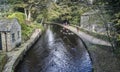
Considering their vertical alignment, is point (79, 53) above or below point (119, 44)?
below

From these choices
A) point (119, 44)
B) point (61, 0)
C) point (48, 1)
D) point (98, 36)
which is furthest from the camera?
point (61, 0)

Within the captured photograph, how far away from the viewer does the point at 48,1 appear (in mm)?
55594

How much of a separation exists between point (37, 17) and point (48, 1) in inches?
346

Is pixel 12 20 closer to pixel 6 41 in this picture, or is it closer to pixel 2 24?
pixel 2 24

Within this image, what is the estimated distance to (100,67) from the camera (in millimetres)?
17062

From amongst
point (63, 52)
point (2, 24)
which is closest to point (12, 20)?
point (2, 24)

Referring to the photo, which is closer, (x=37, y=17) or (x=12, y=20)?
(x=12, y=20)

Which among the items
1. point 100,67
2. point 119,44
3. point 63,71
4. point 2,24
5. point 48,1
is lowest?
point 63,71

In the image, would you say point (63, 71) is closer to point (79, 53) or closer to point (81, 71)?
point (81, 71)

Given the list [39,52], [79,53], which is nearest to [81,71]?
[79,53]

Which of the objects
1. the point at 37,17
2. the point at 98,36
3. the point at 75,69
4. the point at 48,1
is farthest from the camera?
the point at 37,17

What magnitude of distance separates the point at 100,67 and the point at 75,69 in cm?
395

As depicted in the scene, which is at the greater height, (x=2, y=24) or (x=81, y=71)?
(x=2, y=24)

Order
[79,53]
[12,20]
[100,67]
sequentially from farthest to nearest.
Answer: [79,53] < [12,20] < [100,67]
